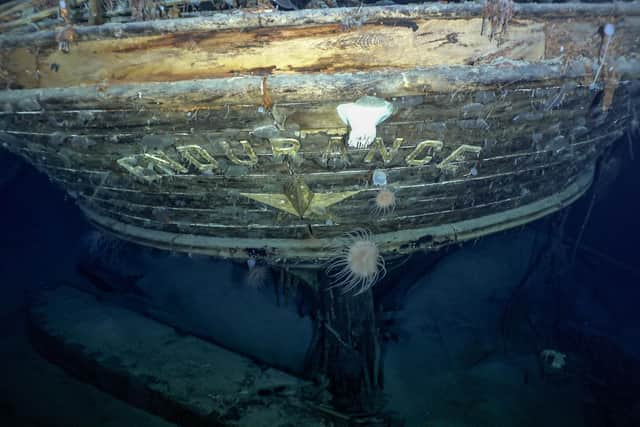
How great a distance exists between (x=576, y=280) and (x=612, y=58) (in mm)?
4922

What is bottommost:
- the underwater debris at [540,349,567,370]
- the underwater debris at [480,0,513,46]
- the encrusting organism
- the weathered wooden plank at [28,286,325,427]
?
the weathered wooden plank at [28,286,325,427]

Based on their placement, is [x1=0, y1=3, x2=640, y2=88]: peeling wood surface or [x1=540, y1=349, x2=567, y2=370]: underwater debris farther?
[x1=540, y1=349, x2=567, y2=370]: underwater debris

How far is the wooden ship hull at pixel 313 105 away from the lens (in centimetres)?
195

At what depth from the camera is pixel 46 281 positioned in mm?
5914

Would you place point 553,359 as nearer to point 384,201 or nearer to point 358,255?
point 358,255

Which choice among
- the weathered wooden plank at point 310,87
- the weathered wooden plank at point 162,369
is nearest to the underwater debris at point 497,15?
the weathered wooden plank at point 310,87

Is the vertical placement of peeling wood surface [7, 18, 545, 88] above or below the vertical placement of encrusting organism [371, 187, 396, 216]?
above

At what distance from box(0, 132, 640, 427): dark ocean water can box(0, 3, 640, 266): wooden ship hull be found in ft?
4.71

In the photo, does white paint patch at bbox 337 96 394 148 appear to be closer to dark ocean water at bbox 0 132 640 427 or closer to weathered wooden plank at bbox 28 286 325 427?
dark ocean water at bbox 0 132 640 427

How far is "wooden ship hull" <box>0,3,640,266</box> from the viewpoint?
6.40 ft

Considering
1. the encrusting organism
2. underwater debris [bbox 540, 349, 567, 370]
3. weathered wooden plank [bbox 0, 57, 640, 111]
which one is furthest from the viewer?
underwater debris [bbox 540, 349, 567, 370]

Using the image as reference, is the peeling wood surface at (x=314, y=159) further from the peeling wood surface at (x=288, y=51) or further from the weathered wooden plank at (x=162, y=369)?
the weathered wooden plank at (x=162, y=369)

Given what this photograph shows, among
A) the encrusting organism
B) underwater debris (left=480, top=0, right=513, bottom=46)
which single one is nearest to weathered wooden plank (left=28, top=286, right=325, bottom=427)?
the encrusting organism

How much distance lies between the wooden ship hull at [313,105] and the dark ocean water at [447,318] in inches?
56.5
